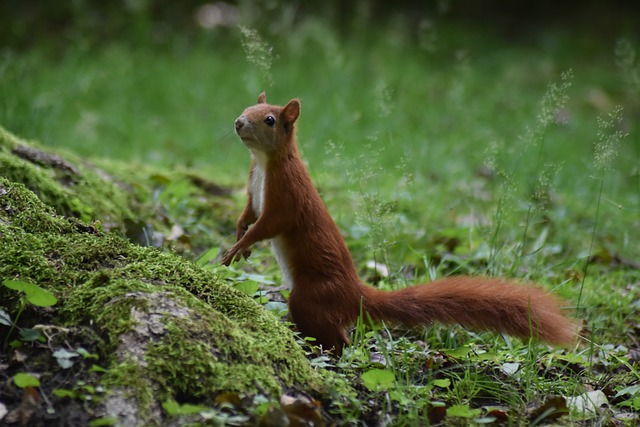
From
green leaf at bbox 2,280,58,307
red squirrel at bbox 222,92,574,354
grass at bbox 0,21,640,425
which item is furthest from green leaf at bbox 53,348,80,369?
red squirrel at bbox 222,92,574,354

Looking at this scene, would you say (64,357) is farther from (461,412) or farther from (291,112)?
(291,112)

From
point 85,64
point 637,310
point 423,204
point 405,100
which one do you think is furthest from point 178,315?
point 85,64

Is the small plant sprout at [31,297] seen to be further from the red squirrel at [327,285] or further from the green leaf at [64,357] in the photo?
the red squirrel at [327,285]

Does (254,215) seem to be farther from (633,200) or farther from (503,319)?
(633,200)

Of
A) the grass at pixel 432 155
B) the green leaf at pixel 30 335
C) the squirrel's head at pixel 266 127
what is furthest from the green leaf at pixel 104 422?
the squirrel's head at pixel 266 127

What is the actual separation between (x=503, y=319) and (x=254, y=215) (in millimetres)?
1056

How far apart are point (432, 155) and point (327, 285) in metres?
3.19

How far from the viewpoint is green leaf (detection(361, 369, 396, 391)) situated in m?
2.19

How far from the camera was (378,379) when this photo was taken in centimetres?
220

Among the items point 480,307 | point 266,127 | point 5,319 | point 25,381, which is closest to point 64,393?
point 25,381

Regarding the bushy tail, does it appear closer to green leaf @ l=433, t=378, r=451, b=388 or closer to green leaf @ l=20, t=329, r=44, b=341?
green leaf @ l=433, t=378, r=451, b=388

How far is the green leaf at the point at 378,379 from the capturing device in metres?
2.19

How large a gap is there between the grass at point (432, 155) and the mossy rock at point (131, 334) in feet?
0.97

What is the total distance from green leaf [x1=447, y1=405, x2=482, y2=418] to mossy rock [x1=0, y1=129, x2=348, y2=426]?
32 cm
